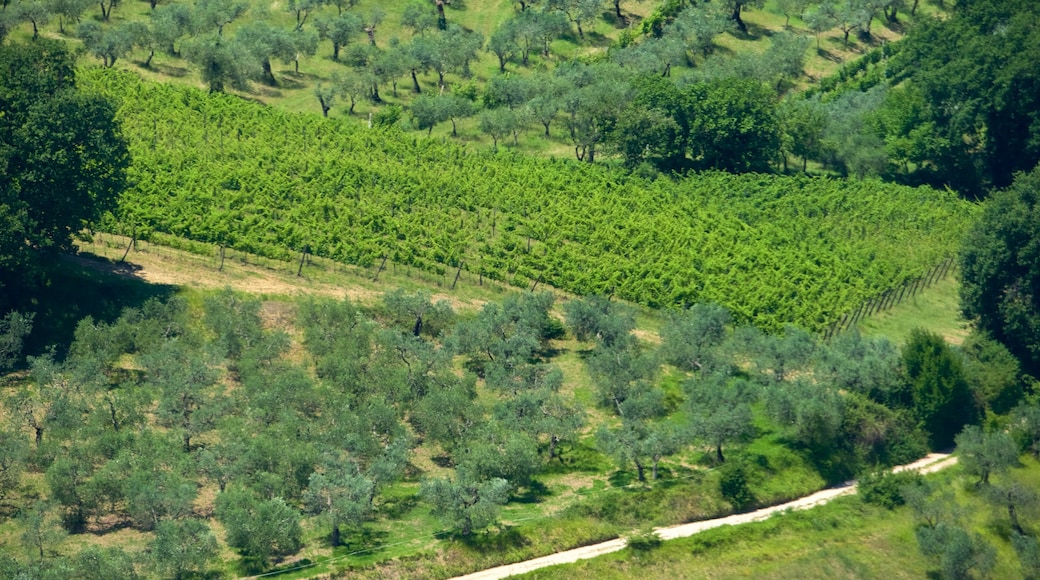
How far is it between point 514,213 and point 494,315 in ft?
67.4

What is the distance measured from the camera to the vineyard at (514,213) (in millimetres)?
112250

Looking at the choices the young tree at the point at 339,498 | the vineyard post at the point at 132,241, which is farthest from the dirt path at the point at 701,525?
the vineyard post at the point at 132,241

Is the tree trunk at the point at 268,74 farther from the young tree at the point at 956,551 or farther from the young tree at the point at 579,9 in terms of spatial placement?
the young tree at the point at 956,551

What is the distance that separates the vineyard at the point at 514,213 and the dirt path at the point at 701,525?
14.2 metres

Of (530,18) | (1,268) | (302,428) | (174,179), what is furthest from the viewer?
(530,18)

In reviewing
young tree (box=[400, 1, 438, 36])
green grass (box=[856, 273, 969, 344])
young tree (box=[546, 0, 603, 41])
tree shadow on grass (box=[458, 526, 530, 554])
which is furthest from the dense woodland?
young tree (box=[546, 0, 603, 41])

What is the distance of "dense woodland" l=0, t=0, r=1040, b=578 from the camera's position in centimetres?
8362

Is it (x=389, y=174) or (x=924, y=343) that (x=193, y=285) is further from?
(x=924, y=343)

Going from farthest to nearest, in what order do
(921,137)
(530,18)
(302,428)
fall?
(530,18) → (921,137) → (302,428)

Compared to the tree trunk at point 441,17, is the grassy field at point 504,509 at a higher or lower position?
higher

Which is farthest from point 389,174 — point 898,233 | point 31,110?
point 898,233

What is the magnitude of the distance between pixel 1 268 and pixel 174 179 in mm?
24042

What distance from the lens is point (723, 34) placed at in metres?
166

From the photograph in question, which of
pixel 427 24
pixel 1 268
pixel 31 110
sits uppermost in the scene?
pixel 31 110
